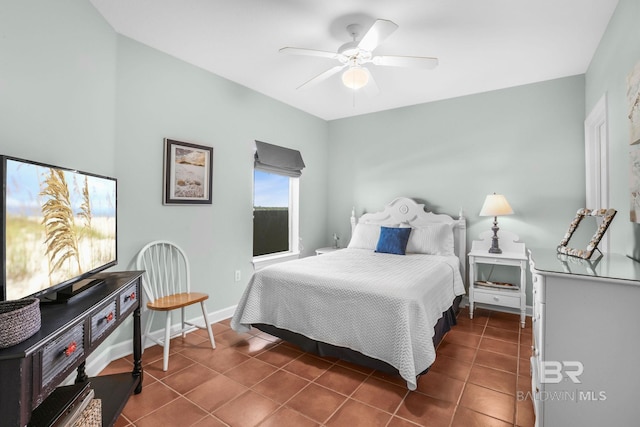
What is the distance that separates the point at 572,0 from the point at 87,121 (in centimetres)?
338

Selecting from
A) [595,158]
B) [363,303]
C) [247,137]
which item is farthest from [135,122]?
[595,158]

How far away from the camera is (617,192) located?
7.13 ft

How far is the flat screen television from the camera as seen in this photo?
1.19 m

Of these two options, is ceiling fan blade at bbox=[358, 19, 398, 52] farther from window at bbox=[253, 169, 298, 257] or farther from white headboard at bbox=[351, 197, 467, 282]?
white headboard at bbox=[351, 197, 467, 282]

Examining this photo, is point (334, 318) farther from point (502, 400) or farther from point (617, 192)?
point (617, 192)

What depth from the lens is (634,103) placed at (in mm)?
1723

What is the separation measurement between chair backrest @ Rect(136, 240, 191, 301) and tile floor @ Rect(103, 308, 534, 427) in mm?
499

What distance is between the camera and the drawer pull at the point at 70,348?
1237mm

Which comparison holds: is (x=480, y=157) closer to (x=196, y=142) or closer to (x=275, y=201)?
(x=275, y=201)

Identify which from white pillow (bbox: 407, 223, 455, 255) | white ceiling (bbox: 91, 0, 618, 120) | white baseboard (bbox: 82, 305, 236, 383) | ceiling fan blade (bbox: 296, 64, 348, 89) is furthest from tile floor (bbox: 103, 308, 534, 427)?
white ceiling (bbox: 91, 0, 618, 120)

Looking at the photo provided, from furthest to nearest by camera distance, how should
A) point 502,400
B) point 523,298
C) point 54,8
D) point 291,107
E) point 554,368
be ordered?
point 291,107
point 523,298
point 502,400
point 54,8
point 554,368

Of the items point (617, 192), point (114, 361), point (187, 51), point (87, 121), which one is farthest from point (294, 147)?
→ point (617, 192)

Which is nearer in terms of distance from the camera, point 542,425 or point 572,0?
point 542,425

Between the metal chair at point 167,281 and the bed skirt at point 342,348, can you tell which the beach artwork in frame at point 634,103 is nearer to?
the bed skirt at point 342,348
